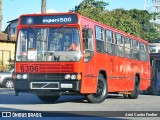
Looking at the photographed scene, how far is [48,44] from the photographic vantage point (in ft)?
49.9

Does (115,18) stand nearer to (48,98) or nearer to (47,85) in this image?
(48,98)

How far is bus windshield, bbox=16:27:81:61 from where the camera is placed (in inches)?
587

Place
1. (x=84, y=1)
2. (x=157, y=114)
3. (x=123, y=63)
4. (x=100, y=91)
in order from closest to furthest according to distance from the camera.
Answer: (x=157, y=114) < (x=100, y=91) < (x=123, y=63) < (x=84, y=1)

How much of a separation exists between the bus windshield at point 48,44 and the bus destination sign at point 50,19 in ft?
0.79

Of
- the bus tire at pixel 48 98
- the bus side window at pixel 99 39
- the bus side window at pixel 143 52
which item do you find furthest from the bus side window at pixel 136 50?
the bus tire at pixel 48 98

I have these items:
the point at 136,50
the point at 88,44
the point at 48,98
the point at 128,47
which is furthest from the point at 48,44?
the point at 136,50

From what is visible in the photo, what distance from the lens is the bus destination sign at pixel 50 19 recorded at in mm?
15156

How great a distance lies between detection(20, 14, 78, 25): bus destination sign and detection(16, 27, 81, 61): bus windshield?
0.79 feet

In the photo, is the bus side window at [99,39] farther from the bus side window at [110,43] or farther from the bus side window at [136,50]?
the bus side window at [136,50]

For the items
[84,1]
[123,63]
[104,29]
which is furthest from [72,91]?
[84,1]

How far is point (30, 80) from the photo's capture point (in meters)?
15.1

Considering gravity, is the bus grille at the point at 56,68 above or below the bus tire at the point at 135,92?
above

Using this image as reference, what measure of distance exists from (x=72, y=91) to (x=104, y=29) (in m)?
3.49

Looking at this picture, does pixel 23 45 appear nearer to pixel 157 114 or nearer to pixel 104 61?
pixel 104 61
